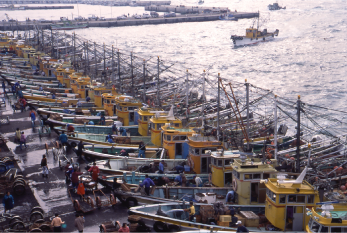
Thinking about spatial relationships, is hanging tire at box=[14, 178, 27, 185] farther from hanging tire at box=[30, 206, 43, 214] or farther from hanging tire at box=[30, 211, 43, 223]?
hanging tire at box=[30, 211, 43, 223]

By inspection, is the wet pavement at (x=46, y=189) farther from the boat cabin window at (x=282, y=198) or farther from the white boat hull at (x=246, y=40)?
the white boat hull at (x=246, y=40)

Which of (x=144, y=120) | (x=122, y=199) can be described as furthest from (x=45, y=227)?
(x=144, y=120)

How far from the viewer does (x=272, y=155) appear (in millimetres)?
28422

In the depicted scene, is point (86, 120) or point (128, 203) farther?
point (86, 120)

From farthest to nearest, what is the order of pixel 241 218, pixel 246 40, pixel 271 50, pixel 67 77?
Result: 1. pixel 246 40
2. pixel 271 50
3. pixel 67 77
4. pixel 241 218

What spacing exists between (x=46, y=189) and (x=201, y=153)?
8.35m

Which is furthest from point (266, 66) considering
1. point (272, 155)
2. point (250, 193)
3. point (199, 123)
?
point (250, 193)

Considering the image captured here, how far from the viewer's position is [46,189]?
2297cm

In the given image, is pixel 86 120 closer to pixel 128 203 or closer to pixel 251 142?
pixel 251 142

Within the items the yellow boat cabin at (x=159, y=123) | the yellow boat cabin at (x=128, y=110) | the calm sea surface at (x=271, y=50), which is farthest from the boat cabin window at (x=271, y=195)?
the calm sea surface at (x=271, y=50)

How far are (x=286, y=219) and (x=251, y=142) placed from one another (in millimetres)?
13402

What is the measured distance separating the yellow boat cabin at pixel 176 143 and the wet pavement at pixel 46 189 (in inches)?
199

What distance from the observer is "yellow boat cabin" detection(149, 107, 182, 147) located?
3034 centimetres

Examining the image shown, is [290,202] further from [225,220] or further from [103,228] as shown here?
[103,228]
